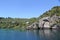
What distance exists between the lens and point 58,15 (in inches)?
7032

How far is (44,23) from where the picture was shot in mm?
177625

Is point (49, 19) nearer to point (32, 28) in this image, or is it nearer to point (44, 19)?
point (44, 19)

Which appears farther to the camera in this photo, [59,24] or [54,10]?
[54,10]

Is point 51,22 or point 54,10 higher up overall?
point 54,10

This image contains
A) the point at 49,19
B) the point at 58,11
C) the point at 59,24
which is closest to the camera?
the point at 59,24

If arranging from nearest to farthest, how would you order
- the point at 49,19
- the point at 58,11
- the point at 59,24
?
the point at 59,24 → the point at 49,19 → the point at 58,11

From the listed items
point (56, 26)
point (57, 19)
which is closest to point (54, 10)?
point (57, 19)

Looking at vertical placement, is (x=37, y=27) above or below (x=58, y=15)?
below

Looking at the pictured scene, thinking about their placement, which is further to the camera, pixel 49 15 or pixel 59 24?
pixel 49 15

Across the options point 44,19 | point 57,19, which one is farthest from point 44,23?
point 57,19

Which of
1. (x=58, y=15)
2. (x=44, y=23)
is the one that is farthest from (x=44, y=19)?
(x=58, y=15)

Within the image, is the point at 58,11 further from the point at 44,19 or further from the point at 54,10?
the point at 44,19

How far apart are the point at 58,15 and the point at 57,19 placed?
5.17 metres

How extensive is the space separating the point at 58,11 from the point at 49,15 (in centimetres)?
1340
